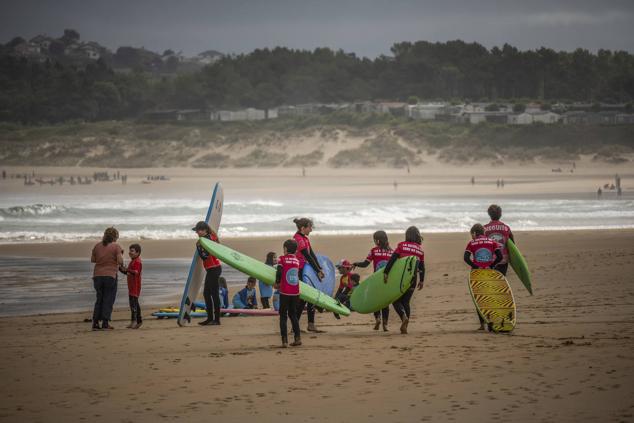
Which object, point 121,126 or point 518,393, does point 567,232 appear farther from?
point 121,126

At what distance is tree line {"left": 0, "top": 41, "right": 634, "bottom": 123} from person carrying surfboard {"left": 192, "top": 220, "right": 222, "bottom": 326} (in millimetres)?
106583

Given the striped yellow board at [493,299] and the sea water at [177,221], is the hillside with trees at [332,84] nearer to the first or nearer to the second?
the sea water at [177,221]

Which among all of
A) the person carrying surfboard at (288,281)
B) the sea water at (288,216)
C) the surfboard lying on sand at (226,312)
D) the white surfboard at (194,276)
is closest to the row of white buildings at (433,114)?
the sea water at (288,216)

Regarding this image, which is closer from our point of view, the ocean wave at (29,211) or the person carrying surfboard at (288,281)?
the person carrying surfboard at (288,281)

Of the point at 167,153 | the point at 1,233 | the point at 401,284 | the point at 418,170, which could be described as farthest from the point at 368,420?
the point at 167,153

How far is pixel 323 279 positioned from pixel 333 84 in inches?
4378

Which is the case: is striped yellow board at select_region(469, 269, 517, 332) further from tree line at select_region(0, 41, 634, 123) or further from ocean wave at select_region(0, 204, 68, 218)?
tree line at select_region(0, 41, 634, 123)

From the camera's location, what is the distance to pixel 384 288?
29.7 feet

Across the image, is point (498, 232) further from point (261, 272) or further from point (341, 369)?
point (341, 369)

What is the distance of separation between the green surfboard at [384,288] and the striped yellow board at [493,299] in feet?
2.03

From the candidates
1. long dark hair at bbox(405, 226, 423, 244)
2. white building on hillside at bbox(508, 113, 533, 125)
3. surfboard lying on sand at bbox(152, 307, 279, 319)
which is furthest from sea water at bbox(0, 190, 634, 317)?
white building on hillside at bbox(508, 113, 533, 125)

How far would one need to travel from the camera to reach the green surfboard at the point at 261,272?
9102 millimetres

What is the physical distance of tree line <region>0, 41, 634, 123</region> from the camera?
388 feet

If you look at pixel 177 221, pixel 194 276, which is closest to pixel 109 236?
pixel 194 276
